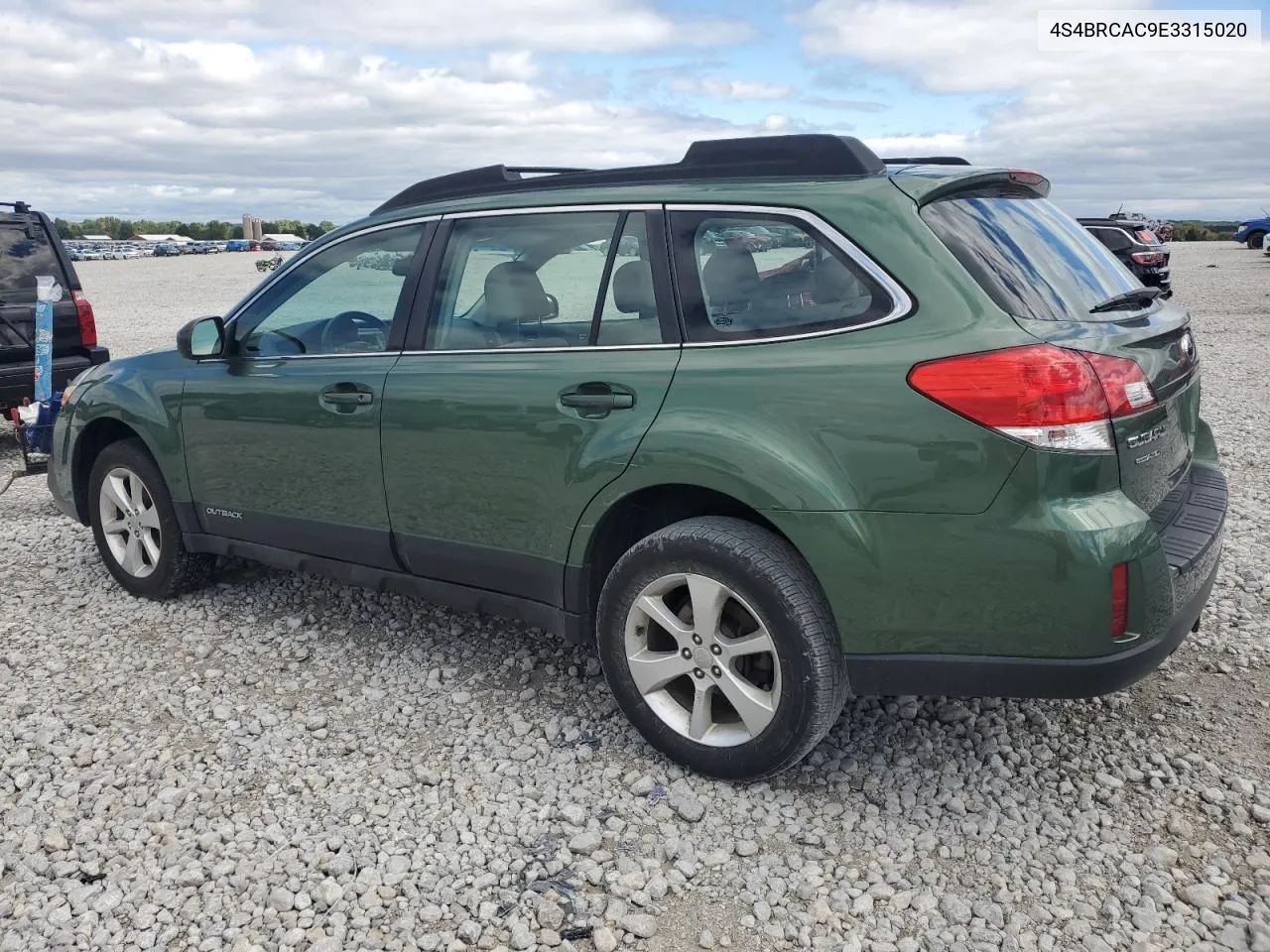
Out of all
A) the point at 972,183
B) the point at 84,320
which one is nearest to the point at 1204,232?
the point at 84,320

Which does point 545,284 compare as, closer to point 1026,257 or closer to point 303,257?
point 303,257

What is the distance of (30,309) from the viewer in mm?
8391

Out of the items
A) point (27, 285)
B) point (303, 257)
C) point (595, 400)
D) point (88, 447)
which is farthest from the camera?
point (27, 285)

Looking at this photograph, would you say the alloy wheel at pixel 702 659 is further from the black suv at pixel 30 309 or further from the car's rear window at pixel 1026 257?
the black suv at pixel 30 309

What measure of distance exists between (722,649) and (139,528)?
3183mm

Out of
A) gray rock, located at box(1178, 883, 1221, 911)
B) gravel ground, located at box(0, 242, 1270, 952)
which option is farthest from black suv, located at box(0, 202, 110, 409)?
gray rock, located at box(1178, 883, 1221, 911)

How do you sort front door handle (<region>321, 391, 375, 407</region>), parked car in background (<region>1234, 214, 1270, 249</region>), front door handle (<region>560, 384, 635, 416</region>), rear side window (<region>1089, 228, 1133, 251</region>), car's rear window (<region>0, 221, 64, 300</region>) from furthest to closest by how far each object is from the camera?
parked car in background (<region>1234, 214, 1270, 249</region>), rear side window (<region>1089, 228, 1133, 251</region>), car's rear window (<region>0, 221, 64, 300</region>), front door handle (<region>321, 391, 375, 407</region>), front door handle (<region>560, 384, 635, 416</region>)

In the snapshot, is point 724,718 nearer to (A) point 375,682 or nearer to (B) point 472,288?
(A) point 375,682

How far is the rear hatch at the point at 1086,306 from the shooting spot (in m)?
2.90

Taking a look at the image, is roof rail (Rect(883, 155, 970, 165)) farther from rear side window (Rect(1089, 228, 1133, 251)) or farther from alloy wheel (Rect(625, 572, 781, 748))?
rear side window (Rect(1089, 228, 1133, 251))

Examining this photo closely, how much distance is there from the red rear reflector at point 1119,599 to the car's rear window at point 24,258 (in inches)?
331

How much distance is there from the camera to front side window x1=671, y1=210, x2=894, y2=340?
3049 millimetres

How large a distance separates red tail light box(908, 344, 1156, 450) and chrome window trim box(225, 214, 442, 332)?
2.11 meters

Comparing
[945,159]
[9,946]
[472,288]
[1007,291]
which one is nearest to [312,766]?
[9,946]
